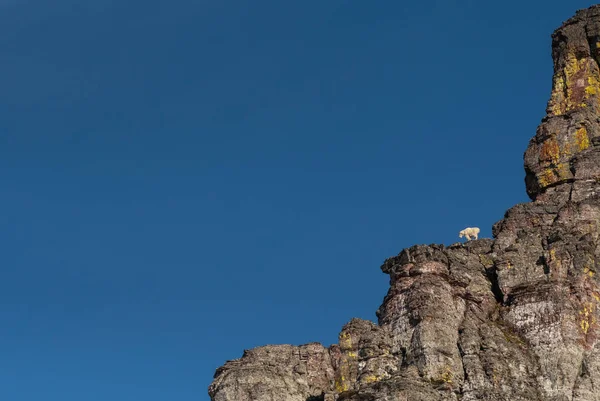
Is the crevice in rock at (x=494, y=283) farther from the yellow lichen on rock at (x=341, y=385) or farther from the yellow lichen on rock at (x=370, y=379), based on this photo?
the yellow lichen on rock at (x=341, y=385)

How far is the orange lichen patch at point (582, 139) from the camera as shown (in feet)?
455

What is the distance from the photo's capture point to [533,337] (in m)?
108

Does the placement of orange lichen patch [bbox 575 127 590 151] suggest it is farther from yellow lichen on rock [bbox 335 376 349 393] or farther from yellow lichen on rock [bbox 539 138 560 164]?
yellow lichen on rock [bbox 335 376 349 393]

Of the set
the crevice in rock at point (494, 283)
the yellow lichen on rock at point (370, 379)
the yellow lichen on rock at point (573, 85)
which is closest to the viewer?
the yellow lichen on rock at point (370, 379)

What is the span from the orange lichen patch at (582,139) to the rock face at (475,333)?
1259cm

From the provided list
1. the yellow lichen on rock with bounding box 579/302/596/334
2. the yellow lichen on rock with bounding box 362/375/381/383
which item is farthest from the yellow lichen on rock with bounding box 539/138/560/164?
the yellow lichen on rock with bounding box 362/375/381/383

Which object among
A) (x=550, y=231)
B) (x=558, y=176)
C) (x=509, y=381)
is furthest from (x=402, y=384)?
(x=558, y=176)

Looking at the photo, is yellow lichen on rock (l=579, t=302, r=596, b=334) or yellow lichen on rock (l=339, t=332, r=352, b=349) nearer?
yellow lichen on rock (l=579, t=302, r=596, b=334)

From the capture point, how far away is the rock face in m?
103

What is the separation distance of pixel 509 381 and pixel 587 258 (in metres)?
15.8

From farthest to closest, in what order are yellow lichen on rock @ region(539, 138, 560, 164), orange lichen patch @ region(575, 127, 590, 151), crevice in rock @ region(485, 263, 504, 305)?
yellow lichen on rock @ region(539, 138, 560, 164), orange lichen patch @ region(575, 127, 590, 151), crevice in rock @ region(485, 263, 504, 305)

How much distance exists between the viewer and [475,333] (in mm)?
108562

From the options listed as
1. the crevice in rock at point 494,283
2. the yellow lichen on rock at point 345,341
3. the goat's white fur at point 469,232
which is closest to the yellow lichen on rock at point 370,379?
the yellow lichen on rock at point 345,341

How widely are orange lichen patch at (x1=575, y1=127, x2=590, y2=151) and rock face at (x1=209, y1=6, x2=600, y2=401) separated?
41.3 feet
